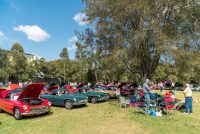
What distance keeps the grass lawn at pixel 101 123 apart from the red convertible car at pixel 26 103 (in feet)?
1.28

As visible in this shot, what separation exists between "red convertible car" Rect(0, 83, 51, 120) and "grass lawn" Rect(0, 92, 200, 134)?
389 mm

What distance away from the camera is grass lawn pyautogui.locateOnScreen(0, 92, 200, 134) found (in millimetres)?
9406

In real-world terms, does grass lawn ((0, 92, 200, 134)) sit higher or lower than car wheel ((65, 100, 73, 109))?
lower

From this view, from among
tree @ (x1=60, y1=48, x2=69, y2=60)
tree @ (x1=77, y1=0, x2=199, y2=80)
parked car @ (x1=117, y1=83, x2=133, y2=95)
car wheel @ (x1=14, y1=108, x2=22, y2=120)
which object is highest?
tree @ (x1=60, y1=48, x2=69, y2=60)

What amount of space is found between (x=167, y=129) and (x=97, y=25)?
410 inches

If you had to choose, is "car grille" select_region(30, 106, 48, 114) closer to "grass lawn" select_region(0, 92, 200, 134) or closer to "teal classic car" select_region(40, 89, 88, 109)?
"grass lawn" select_region(0, 92, 200, 134)

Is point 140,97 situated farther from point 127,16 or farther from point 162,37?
point 127,16

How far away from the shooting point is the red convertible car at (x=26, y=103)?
453 inches

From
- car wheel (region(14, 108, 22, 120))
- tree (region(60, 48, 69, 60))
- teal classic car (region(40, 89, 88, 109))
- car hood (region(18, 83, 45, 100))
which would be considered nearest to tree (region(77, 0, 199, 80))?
teal classic car (region(40, 89, 88, 109))

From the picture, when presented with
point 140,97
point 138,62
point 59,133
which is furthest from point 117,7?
point 59,133

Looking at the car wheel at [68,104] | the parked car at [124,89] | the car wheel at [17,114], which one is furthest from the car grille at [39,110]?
the parked car at [124,89]

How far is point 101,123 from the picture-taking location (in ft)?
34.5

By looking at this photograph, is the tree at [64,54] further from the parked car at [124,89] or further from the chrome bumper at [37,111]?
the chrome bumper at [37,111]

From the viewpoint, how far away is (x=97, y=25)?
1748cm
